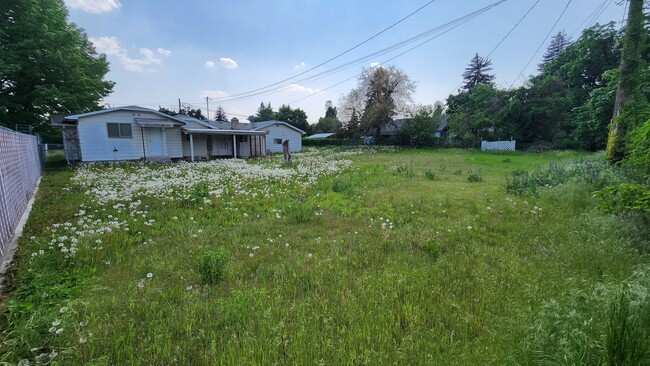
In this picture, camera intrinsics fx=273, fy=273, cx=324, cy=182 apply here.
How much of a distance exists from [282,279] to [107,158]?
2006 centimetres

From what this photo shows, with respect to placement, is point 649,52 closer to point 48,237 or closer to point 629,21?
point 629,21

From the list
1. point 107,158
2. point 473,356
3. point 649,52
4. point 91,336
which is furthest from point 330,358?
point 649,52

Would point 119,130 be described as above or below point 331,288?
above

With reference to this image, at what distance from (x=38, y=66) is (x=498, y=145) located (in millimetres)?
39486

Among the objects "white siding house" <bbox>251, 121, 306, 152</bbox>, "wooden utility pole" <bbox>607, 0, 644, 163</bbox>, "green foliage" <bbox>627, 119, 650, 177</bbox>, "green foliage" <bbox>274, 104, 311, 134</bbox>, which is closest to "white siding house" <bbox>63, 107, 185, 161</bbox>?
"white siding house" <bbox>251, 121, 306, 152</bbox>

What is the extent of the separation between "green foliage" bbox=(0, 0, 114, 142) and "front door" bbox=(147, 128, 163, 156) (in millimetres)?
6230

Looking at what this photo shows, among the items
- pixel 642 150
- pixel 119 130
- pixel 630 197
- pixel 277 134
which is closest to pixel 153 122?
pixel 119 130

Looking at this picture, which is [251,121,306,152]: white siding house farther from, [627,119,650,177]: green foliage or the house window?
[627,119,650,177]: green foliage

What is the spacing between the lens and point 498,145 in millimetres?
28969

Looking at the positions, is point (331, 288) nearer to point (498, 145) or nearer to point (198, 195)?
point (198, 195)

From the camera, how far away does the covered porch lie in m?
22.0

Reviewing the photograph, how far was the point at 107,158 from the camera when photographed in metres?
17.7

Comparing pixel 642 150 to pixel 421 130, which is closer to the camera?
pixel 642 150

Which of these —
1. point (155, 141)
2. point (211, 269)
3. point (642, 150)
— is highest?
point (155, 141)
